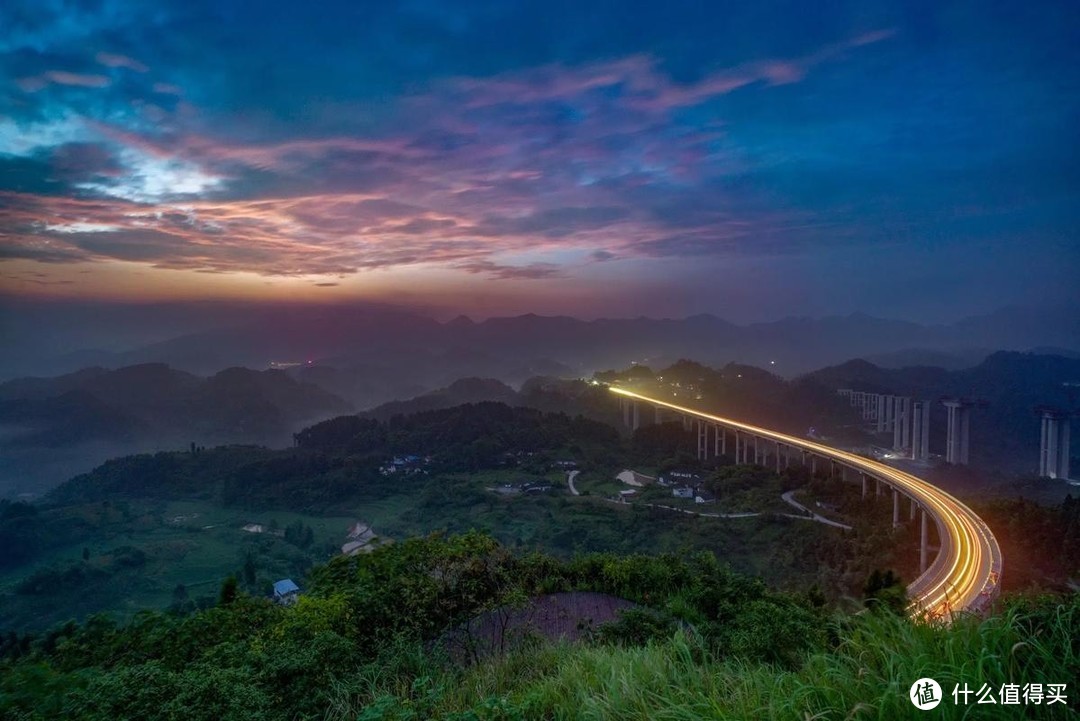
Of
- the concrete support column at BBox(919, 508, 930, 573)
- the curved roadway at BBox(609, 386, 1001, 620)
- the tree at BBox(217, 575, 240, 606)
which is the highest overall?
the tree at BBox(217, 575, 240, 606)

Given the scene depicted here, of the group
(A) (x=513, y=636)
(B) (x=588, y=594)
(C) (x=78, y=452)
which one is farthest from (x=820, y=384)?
(C) (x=78, y=452)

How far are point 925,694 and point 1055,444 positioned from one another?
121 ft

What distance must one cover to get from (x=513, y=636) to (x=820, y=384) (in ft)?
156

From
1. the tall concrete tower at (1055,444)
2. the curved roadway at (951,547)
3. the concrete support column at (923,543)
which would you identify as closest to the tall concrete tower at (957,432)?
the tall concrete tower at (1055,444)

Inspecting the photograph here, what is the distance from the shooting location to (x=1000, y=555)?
15.5 meters

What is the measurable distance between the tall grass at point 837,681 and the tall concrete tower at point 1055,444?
35.2 metres

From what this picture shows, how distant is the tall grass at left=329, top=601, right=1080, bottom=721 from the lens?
2543 millimetres

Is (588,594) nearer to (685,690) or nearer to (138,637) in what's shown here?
(138,637)

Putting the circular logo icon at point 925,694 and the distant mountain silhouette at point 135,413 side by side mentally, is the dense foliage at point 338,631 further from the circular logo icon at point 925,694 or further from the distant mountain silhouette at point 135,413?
the distant mountain silhouette at point 135,413

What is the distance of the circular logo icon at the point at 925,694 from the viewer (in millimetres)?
2416

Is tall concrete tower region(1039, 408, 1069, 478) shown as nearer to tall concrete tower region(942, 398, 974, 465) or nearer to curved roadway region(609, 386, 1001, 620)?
tall concrete tower region(942, 398, 974, 465)

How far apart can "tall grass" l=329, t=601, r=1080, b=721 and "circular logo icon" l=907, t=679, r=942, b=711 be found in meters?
0.03

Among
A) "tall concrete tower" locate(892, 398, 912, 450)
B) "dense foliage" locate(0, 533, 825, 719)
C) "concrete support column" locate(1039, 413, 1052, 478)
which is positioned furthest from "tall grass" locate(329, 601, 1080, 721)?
"tall concrete tower" locate(892, 398, 912, 450)

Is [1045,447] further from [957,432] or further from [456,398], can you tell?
[456,398]
